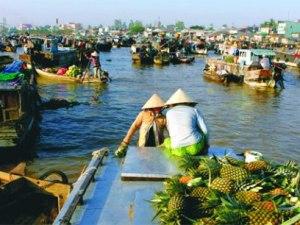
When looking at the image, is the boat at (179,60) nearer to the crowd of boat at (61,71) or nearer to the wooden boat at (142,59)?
the crowd of boat at (61,71)

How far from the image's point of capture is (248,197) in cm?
344

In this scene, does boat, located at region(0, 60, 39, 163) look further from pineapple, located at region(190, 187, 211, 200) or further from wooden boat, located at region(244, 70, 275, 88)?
wooden boat, located at region(244, 70, 275, 88)

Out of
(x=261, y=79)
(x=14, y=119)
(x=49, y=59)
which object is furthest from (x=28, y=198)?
(x=49, y=59)

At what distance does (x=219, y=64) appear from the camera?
3244 centimetres

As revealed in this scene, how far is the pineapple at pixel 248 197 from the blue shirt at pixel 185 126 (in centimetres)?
166

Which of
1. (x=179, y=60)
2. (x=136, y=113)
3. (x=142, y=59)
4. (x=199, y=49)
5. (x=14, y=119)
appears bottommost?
(x=199, y=49)

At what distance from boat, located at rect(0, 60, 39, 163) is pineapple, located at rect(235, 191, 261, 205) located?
8.01 m

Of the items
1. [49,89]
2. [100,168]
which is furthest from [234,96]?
[100,168]

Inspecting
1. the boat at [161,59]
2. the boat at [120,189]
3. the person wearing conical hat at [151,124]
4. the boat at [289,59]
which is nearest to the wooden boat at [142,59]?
the boat at [161,59]

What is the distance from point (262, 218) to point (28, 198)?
5312 millimetres

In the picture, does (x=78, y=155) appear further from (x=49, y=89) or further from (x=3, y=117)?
(x=49, y=89)

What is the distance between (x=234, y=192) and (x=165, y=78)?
92.1 ft

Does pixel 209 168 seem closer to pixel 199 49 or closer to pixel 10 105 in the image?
pixel 10 105

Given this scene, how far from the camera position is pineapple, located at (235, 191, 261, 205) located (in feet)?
11.2
